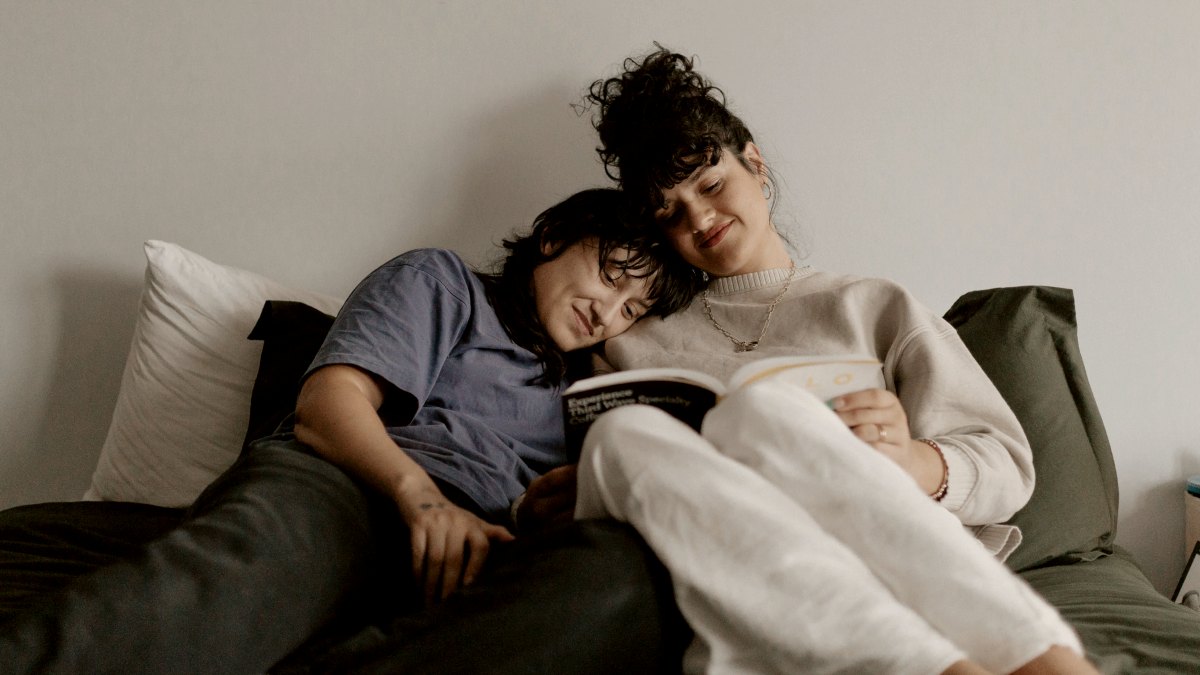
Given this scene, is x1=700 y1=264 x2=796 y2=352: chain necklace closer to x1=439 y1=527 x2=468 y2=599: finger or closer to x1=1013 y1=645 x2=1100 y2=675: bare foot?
x1=439 y1=527 x2=468 y2=599: finger

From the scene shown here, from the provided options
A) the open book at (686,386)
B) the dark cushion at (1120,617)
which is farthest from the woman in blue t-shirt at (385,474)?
the dark cushion at (1120,617)

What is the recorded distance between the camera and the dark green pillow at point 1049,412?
1.22 meters

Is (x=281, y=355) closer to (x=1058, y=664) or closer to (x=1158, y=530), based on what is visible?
(x=1058, y=664)

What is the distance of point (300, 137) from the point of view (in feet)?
5.52

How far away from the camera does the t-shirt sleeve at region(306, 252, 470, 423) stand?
1.12 meters

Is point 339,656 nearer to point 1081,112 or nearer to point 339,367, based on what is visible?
point 339,367

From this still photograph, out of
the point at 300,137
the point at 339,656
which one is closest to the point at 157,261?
the point at 300,137

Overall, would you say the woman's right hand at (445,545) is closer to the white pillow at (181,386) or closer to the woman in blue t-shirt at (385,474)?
the woman in blue t-shirt at (385,474)

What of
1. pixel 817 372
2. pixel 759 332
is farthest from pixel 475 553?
pixel 759 332

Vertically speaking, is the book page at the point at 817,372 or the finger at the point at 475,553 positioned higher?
the book page at the point at 817,372

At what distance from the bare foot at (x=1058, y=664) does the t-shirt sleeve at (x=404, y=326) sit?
765 millimetres

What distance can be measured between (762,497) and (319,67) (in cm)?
131

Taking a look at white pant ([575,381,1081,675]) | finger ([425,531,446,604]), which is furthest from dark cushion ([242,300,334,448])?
white pant ([575,381,1081,675])

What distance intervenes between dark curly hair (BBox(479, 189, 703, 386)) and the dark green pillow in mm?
458
